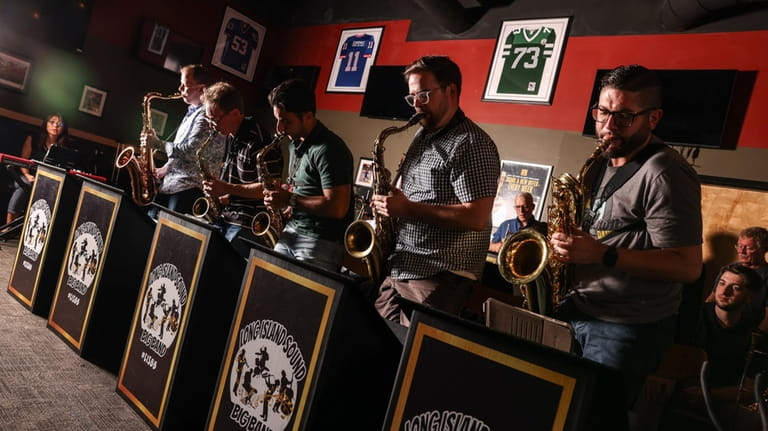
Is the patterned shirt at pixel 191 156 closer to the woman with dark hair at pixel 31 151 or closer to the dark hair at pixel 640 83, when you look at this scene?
the dark hair at pixel 640 83

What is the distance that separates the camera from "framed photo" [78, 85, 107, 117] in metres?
7.80

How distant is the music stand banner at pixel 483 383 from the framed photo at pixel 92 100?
7875mm

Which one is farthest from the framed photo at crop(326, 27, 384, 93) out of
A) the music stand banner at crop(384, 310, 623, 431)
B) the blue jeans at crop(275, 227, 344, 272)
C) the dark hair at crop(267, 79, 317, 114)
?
the music stand banner at crop(384, 310, 623, 431)

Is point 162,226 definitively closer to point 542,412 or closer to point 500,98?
point 542,412

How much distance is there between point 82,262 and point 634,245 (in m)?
2.41

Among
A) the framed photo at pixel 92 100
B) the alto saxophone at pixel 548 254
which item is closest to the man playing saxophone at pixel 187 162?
the alto saxophone at pixel 548 254

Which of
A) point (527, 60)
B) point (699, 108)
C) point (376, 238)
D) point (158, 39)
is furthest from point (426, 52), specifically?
point (376, 238)

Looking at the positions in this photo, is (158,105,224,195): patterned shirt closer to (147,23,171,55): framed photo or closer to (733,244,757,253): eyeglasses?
(733,244,757,253): eyeglasses

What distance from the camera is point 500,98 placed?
651cm

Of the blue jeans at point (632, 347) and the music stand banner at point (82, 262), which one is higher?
the blue jeans at point (632, 347)

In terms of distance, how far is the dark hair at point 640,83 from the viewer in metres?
1.83

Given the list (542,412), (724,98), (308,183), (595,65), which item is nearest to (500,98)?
(595,65)

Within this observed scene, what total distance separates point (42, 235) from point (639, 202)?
3.02m

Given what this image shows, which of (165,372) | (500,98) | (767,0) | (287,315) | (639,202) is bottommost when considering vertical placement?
(165,372)
